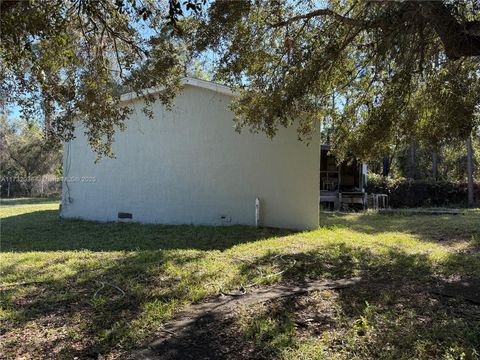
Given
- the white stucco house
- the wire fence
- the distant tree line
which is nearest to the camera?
the white stucco house

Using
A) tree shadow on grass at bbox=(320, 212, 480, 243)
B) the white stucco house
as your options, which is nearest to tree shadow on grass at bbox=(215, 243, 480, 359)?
tree shadow on grass at bbox=(320, 212, 480, 243)

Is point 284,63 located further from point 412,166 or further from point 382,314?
point 412,166

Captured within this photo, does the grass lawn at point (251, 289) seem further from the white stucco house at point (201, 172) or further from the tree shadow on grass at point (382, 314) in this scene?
the white stucco house at point (201, 172)

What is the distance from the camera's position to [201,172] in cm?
1152

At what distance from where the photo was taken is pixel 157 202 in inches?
480

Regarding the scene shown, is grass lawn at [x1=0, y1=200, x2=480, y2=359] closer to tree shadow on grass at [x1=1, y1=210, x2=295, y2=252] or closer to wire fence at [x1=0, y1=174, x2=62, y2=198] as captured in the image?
tree shadow on grass at [x1=1, y1=210, x2=295, y2=252]

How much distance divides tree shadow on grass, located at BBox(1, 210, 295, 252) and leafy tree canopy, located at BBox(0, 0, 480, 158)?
232 cm

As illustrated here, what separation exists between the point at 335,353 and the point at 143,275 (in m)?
3.21

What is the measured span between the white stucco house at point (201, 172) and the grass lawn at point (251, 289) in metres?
1.17

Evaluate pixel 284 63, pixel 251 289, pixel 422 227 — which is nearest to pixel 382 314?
pixel 251 289

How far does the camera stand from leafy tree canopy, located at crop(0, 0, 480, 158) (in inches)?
220

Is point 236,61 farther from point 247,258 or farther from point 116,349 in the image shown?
point 116,349

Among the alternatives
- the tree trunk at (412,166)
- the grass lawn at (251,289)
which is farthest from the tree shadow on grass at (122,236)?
the tree trunk at (412,166)

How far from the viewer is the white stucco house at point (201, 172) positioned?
1058 cm
